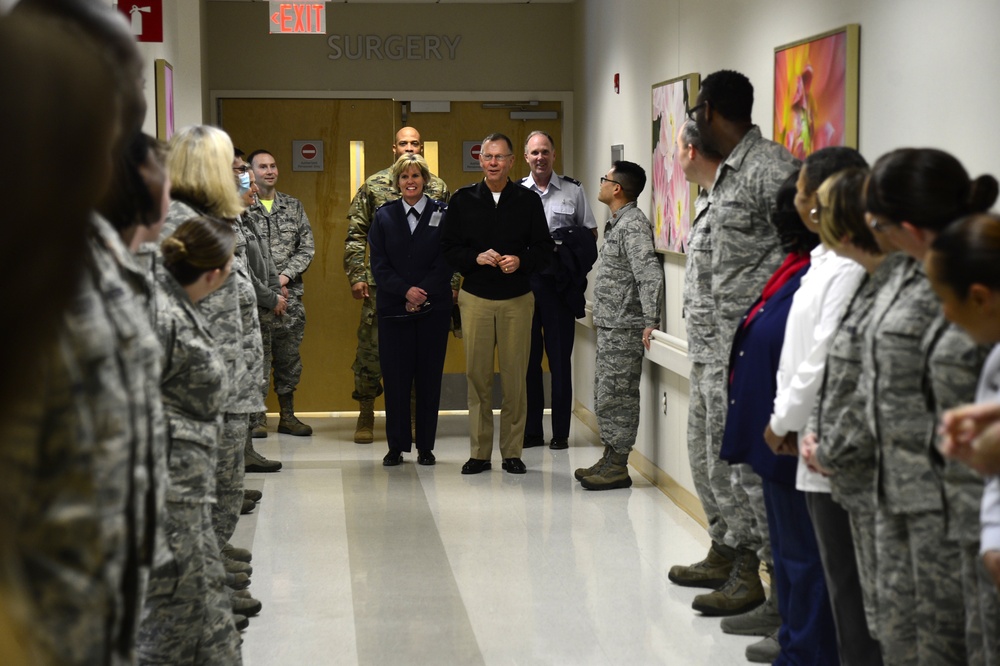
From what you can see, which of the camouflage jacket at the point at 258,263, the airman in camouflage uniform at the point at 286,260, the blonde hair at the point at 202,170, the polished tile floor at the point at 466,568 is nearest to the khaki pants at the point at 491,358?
the polished tile floor at the point at 466,568

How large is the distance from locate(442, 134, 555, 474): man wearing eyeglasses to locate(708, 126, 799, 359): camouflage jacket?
2.55 metres

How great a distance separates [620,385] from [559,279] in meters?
1.08

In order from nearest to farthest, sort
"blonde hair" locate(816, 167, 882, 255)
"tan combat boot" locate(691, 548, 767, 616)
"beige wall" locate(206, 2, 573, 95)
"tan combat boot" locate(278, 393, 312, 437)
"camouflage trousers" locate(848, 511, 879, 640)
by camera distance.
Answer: "camouflage trousers" locate(848, 511, 879, 640) → "blonde hair" locate(816, 167, 882, 255) → "tan combat boot" locate(691, 548, 767, 616) → "tan combat boot" locate(278, 393, 312, 437) → "beige wall" locate(206, 2, 573, 95)

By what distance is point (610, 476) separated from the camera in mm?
6461

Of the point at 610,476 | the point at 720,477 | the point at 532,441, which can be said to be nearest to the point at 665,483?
the point at 610,476

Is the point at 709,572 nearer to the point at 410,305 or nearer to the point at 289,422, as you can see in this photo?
the point at 410,305

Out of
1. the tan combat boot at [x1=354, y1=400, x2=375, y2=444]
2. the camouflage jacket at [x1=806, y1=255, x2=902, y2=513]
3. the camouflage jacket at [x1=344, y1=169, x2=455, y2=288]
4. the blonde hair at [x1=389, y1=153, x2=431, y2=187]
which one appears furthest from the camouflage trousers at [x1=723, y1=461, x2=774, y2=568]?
the tan combat boot at [x1=354, y1=400, x2=375, y2=444]

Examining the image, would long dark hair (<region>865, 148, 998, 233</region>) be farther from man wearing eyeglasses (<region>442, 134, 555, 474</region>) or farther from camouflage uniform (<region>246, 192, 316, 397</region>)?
camouflage uniform (<region>246, 192, 316, 397</region>)

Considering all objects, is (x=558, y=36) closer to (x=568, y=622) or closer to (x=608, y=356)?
(x=608, y=356)

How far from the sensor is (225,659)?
114 inches

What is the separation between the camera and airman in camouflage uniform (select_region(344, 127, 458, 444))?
25.1ft

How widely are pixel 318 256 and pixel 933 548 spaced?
7.19m

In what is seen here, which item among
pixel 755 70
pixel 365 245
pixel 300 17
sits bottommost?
pixel 365 245

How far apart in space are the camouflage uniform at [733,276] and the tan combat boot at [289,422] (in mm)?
4443
